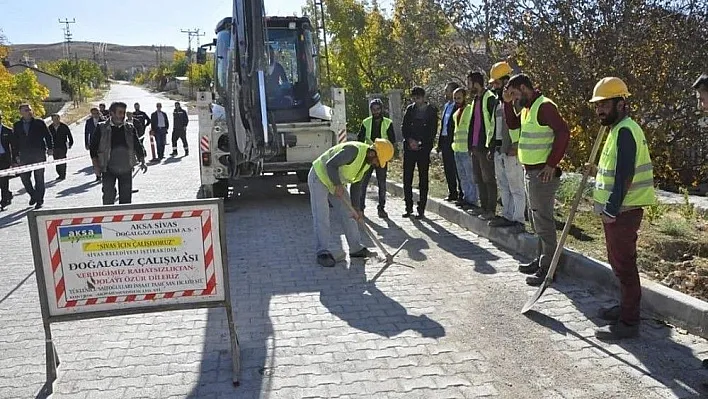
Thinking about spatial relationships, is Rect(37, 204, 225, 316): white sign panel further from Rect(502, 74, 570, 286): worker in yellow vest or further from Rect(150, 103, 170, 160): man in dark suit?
Rect(150, 103, 170, 160): man in dark suit

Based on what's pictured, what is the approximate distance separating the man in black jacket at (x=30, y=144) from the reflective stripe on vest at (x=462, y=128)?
7.18m

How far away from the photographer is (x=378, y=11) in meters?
20.1

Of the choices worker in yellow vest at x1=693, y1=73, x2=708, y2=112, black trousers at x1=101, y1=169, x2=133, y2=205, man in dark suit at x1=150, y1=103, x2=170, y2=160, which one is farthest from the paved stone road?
man in dark suit at x1=150, y1=103, x2=170, y2=160

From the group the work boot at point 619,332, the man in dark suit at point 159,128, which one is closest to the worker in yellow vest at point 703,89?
the work boot at point 619,332

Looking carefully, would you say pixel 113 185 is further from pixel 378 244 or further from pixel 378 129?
pixel 378 129

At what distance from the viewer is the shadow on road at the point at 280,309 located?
409cm

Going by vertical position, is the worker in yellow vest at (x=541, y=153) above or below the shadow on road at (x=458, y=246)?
above

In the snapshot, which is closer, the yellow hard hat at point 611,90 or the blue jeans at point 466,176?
the yellow hard hat at point 611,90

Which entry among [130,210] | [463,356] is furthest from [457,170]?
[130,210]

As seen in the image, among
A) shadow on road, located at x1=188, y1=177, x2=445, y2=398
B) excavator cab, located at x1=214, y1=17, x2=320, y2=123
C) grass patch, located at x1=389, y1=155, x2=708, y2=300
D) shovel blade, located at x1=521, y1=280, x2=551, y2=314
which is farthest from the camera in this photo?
excavator cab, located at x1=214, y1=17, x2=320, y2=123

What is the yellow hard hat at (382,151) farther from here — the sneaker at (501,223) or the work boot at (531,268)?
the sneaker at (501,223)

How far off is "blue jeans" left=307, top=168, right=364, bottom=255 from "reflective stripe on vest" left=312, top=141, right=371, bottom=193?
0.49 ft

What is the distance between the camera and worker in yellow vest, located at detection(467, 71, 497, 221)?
7.40 metres

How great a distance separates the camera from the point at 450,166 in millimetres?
8922
